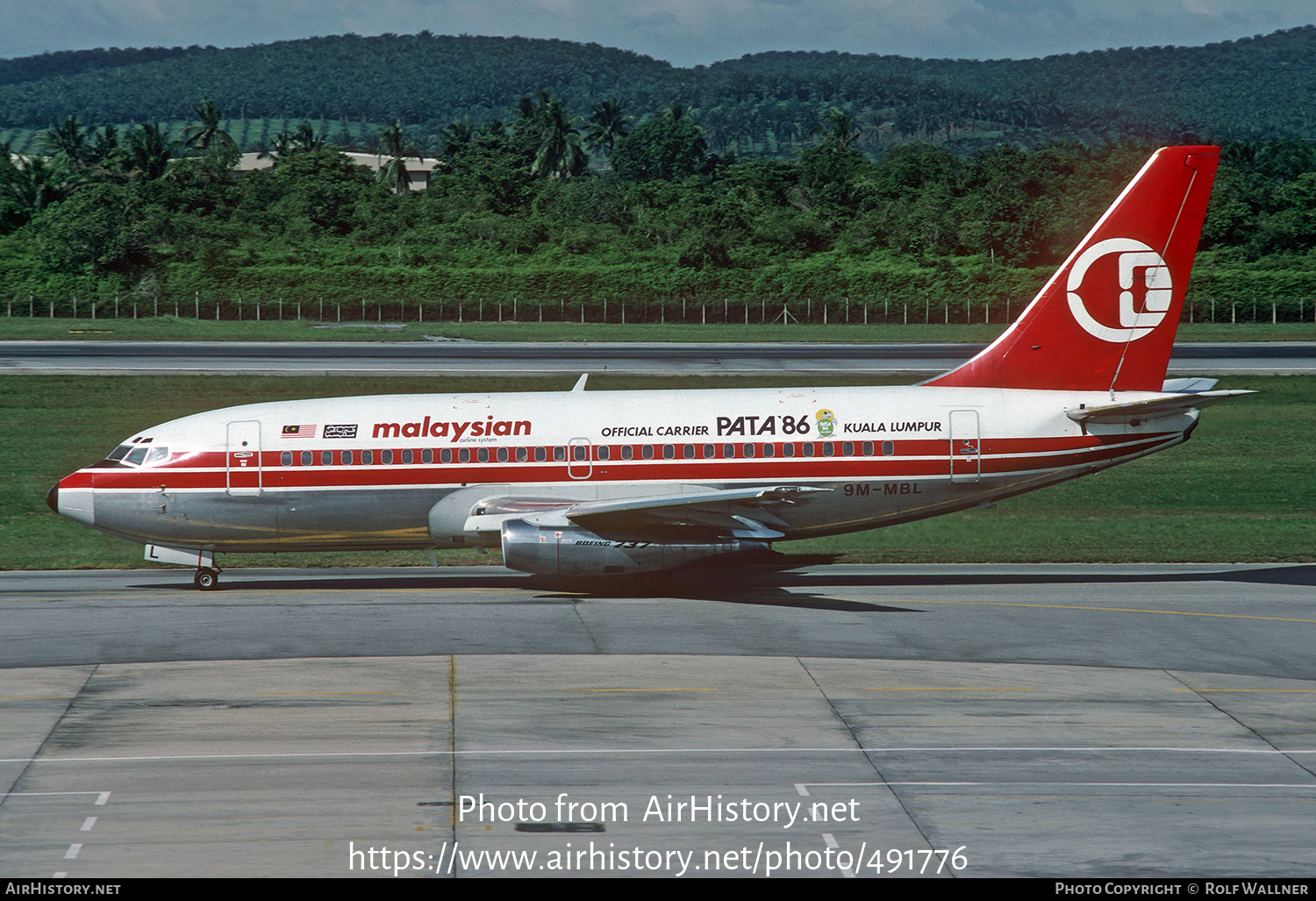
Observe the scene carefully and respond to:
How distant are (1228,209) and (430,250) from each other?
65.4m

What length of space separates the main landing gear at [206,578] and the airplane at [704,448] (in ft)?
0.25

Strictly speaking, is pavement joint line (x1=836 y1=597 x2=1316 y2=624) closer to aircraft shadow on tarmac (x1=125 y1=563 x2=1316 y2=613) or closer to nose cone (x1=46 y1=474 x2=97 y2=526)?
aircraft shadow on tarmac (x1=125 y1=563 x2=1316 y2=613)

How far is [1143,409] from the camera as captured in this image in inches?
1132

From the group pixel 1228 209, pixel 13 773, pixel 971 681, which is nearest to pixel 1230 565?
pixel 971 681

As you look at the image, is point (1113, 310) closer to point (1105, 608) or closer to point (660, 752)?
point (1105, 608)

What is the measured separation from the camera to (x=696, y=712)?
63.9ft

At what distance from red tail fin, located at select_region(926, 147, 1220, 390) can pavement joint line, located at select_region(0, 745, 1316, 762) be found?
1323 centimetres

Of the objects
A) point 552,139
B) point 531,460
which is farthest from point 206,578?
point 552,139

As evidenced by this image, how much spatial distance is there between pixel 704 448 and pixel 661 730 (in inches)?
426

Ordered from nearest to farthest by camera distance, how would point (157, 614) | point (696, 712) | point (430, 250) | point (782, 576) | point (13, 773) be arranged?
point (13, 773)
point (696, 712)
point (157, 614)
point (782, 576)
point (430, 250)

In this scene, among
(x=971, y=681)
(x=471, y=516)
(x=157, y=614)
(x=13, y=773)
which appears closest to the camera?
(x=13, y=773)

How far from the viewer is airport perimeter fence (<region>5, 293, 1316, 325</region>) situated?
94.9 m

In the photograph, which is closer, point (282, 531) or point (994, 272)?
point (282, 531)

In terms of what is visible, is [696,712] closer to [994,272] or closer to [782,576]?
[782,576]
